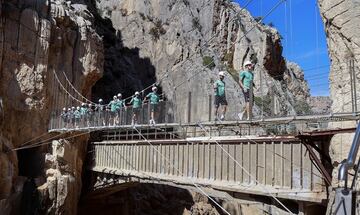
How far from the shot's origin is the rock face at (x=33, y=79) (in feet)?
51.1

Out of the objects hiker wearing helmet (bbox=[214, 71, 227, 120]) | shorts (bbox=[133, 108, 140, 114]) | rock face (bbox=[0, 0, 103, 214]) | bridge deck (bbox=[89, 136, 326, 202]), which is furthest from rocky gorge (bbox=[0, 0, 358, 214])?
Answer: shorts (bbox=[133, 108, 140, 114])

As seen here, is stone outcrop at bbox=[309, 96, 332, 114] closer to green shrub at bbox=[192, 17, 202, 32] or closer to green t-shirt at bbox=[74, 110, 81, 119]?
green t-shirt at bbox=[74, 110, 81, 119]

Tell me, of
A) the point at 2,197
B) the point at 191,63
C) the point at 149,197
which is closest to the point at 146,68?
the point at 191,63

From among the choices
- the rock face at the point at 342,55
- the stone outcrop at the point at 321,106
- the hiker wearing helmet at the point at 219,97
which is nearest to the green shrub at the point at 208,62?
the stone outcrop at the point at 321,106

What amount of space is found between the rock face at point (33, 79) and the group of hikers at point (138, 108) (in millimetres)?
1578

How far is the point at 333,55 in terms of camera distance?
23.5 feet

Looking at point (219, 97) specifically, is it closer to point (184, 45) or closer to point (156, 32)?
point (184, 45)

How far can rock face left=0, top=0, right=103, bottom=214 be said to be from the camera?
15586 millimetres

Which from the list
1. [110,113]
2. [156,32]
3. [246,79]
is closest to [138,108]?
[110,113]

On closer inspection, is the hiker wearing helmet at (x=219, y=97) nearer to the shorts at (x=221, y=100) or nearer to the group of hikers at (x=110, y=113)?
the shorts at (x=221, y=100)

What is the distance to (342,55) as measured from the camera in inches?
268

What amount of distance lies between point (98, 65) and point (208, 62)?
33.0 ft

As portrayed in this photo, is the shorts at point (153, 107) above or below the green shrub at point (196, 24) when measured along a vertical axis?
below

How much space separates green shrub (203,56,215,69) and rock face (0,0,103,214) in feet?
33.9
